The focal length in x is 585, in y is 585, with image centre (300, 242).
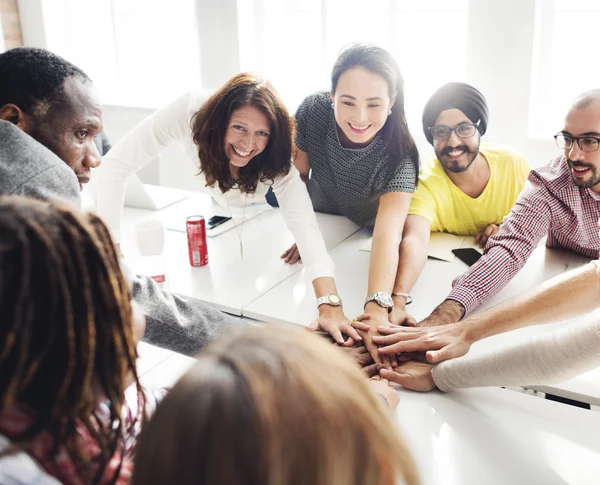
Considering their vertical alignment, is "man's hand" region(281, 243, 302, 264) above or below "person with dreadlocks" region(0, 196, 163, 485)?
below

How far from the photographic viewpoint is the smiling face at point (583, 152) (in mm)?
1790

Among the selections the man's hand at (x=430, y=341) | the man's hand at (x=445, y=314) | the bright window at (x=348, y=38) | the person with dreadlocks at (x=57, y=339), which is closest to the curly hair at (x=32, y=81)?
the person with dreadlocks at (x=57, y=339)

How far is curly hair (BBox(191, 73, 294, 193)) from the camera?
183 cm

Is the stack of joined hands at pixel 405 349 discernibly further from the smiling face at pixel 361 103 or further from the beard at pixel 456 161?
Result: the beard at pixel 456 161

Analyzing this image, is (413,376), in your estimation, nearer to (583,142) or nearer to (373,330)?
(373,330)

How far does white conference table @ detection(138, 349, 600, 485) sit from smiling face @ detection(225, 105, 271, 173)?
935 mm

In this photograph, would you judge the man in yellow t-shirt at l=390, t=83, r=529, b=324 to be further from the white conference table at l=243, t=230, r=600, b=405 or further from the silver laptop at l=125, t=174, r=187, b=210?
the silver laptop at l=125, t=174, r=187, b=210

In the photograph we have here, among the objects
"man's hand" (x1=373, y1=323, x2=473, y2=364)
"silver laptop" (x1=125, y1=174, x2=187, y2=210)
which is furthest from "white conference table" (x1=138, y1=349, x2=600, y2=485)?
"silver laptop" (x1=125, y1=174, x2=187, y2=210)

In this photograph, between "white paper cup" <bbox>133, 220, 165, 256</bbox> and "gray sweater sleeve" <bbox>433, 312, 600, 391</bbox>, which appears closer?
"gray sweater sleeve" <bbox>433, 312, 600, 391</bbox>

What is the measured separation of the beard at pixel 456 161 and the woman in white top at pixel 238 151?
2.03 ft

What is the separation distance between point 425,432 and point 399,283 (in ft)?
2.31

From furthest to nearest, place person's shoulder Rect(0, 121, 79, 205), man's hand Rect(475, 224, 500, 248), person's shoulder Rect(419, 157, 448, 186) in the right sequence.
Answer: person's shoulder Rect(419, 157, 448, 186) < man's hand Rect(475, 224, 500, 248) < person's shoulder Rect(0, 121, 79, 205)

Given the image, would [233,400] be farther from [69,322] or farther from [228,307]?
[228,307]

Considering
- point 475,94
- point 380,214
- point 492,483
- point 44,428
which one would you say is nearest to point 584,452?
point 492,483
